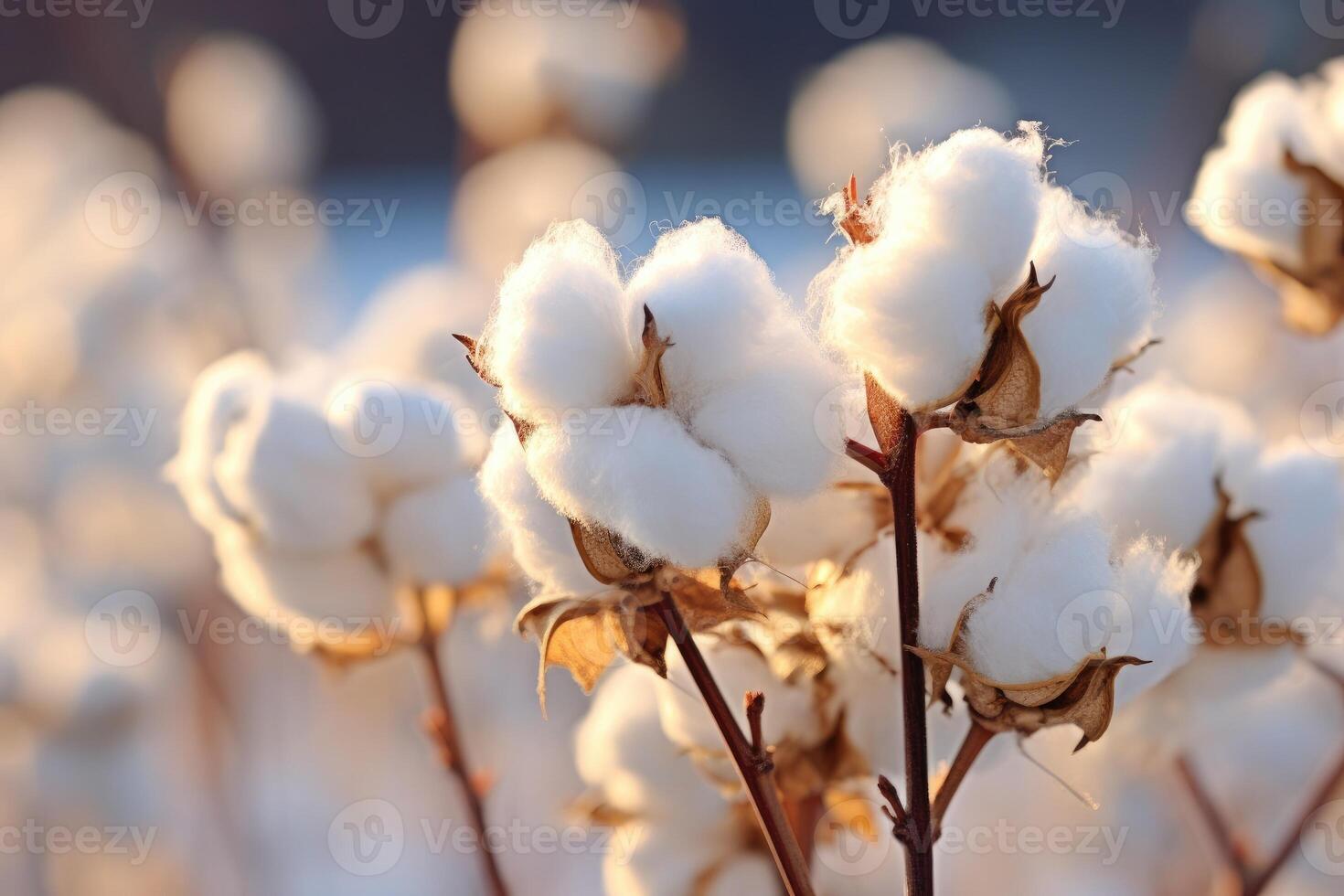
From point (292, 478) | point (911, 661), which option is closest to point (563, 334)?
point (911, 661)

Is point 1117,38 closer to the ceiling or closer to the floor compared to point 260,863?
closer to the ceiling

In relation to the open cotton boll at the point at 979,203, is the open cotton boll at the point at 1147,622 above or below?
below

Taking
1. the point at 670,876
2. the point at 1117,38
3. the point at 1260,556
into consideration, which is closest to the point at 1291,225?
the point at 1260,556

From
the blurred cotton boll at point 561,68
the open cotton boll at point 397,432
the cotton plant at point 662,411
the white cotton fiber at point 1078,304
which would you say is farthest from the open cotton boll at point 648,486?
the blurred cotton boll at point 561,68

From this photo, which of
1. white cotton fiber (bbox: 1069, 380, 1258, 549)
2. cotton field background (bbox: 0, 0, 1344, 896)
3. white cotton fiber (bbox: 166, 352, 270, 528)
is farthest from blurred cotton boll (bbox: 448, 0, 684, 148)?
white cotton fiber (bbox: 1069, 380, 1258, 549)

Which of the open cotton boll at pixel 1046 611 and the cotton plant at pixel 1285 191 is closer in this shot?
the open cotton boll at pixel 1046 611

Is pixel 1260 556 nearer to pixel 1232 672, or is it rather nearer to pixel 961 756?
pixel 1232 672

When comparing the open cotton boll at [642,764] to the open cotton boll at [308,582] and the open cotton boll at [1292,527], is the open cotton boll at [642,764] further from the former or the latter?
the open cotton boll at [1292,527]
